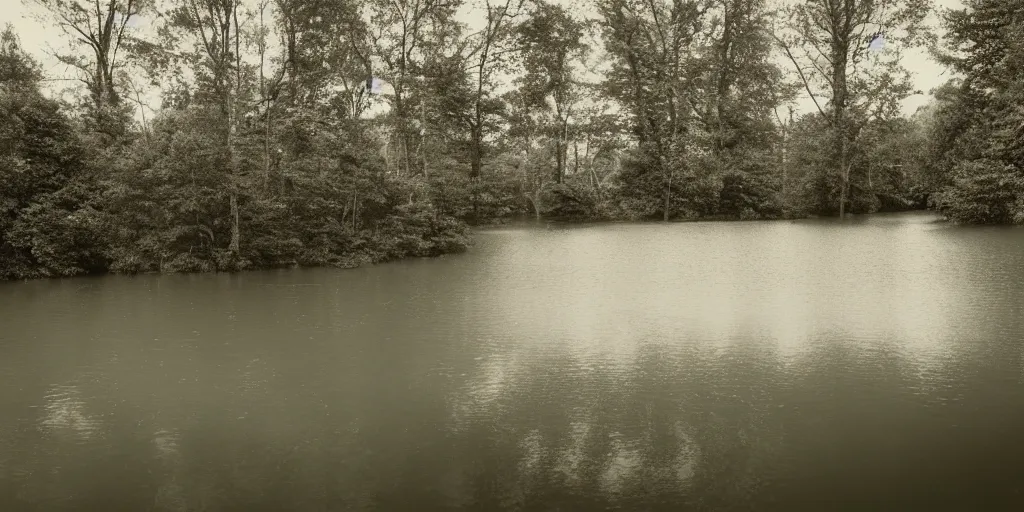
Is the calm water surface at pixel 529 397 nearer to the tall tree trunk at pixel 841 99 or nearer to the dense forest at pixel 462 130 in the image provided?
the dense forest at pixel 462 130

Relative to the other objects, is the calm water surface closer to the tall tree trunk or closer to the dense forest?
the dense forest

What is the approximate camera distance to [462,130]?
42.5 metres

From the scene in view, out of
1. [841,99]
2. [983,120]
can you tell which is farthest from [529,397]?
[841,99]

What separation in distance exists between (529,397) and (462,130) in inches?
1429

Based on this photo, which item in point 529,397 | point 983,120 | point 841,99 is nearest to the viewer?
point 529,397

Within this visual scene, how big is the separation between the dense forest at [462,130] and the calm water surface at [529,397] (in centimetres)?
546

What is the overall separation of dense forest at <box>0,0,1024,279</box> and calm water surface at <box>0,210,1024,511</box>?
17.9 feet

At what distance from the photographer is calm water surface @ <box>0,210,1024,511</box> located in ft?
17.7

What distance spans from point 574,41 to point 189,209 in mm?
28544

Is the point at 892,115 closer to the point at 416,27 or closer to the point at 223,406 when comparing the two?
the point at 416,27

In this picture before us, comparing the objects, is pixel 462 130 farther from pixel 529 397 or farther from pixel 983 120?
pixel 529 397

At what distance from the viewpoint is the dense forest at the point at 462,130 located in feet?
66.6

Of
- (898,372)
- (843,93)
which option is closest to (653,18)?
(843,93)

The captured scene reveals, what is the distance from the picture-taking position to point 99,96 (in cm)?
2745
